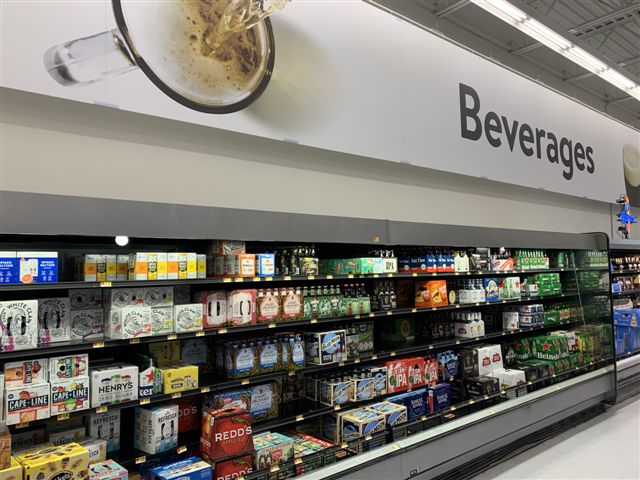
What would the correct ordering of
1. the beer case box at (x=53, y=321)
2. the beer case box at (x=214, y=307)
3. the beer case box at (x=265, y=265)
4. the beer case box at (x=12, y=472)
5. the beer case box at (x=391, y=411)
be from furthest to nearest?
the beer case box at (x=391, y=411), the beer case box at (x=265, y=265), the beer case box at (x=214, y=307), the beer case box at (x=53, y=321), the beer case box at (x=12, y=472)

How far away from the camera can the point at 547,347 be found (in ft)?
Result: 19.2

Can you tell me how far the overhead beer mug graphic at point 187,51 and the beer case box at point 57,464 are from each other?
2.15 metres

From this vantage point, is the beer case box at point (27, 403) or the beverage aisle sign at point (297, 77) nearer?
the beer case box at point (27, 403)

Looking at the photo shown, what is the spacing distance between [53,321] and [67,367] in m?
0.28

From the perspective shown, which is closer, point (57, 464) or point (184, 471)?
point (57, 464)

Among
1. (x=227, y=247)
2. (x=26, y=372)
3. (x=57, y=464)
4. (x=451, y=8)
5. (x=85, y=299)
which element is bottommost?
(x=57, y=464)

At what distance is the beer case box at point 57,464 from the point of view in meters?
2.34

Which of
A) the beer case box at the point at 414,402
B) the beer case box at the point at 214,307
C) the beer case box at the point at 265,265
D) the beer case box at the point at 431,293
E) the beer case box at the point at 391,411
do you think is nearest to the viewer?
the beer case box at the point at 214,307

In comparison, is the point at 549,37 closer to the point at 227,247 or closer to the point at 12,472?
the point at 227,247

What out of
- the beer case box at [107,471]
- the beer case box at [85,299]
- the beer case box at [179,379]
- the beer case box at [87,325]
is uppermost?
the beer case box at [85,299]

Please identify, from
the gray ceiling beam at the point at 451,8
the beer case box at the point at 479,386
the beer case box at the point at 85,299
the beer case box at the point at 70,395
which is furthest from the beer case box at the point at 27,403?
the gray ceiling beam at the point at 451,8

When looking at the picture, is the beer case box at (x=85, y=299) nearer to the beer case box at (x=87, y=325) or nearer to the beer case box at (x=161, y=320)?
the beer case box at (x=87, y=325)

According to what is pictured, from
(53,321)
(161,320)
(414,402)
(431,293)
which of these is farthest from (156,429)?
(431,293)

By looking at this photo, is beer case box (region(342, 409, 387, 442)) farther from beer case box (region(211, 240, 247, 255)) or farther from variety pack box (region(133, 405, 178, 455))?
beer case box (region(211, 240, 247, 255))
